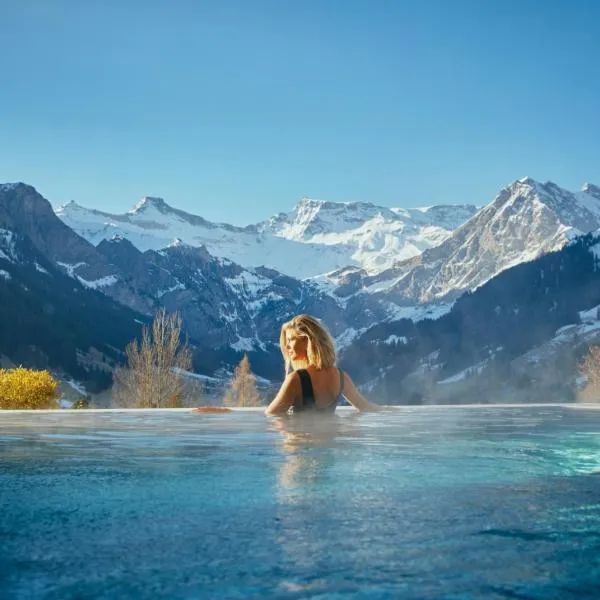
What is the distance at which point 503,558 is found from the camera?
3.50 m

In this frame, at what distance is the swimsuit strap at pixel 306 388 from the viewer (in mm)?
9977

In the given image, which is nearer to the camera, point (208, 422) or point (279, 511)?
point (279, 511)

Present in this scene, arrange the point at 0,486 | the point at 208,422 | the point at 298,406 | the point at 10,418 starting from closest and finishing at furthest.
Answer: the point at 0,486 < the point at 298,406 < the point at 208,422 < the point at 10,418

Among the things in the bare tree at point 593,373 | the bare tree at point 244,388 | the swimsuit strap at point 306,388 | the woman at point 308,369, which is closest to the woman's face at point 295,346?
the woman at point 308,369

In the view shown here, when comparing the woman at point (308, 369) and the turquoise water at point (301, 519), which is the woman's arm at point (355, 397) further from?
the turquoise water at point (301, 519)

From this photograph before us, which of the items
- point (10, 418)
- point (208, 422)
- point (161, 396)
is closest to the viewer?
point (208, 422)

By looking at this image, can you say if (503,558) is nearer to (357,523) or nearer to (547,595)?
(547,595)

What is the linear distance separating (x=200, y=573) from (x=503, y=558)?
1380mm

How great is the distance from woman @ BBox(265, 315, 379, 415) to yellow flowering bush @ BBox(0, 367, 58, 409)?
46.3 ft

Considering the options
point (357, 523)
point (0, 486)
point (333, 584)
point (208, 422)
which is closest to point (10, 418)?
point (208, 422)

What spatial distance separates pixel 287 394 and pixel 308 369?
449 mm

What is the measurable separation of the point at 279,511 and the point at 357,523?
57 cm

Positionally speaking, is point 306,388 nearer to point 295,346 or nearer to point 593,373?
point 295,346

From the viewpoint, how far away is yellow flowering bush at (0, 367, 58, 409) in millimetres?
22094
